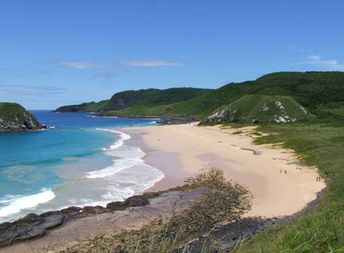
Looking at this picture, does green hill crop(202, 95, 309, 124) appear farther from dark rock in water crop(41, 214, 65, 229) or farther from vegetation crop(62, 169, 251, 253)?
dark rock in water crop(41, 214, 65, 229)

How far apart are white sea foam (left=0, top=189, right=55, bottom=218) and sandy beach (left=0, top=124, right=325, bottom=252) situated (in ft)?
19.6

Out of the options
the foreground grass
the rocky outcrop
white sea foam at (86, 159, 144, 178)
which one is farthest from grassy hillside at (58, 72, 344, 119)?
the rocky outcrop

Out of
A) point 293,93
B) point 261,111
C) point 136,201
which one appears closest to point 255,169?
point 136,201

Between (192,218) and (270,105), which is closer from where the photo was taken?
(192,218)

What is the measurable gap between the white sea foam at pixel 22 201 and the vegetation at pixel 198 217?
8.97 metres

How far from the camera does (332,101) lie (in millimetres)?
126562

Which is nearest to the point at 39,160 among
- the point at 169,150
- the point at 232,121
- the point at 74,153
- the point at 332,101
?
the point at 74,153

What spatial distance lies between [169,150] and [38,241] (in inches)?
1605

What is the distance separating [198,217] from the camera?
2134 cm

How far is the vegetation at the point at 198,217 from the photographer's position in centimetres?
1731

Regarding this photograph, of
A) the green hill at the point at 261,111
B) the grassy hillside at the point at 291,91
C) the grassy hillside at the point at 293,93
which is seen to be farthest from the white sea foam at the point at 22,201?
the grassy hillside at the point at 291,91

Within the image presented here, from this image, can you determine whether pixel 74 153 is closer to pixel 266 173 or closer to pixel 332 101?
pixel 266 173

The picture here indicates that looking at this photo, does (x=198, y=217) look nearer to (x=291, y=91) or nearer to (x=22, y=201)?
(x=22, y=201)

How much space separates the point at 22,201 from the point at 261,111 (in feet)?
253
